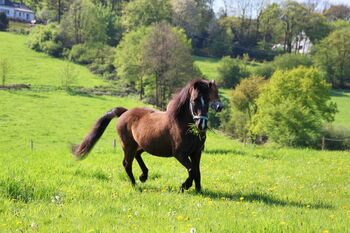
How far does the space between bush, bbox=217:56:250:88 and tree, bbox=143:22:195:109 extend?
21.3 meters

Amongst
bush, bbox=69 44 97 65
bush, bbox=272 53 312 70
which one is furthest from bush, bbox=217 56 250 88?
bush, bbox=69 44 97 65

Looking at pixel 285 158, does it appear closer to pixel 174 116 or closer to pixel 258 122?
pixel 174 116

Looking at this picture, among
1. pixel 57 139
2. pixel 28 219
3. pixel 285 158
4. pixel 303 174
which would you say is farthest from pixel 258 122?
pixel 28 219

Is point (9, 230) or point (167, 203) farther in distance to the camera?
point (167, 203)

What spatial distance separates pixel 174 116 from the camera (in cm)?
936

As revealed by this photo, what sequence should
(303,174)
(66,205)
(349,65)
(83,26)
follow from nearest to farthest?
(66,205)
(303,174)
(349,65)
(83,26)

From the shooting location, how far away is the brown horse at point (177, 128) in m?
8.65

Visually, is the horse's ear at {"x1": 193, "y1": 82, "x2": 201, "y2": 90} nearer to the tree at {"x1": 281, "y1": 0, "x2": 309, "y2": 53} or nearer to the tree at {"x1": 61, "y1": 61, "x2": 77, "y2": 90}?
the tree at {"x1": 61, "y1": 61, "x2": 77, "y2": 90}

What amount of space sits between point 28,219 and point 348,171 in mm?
11406

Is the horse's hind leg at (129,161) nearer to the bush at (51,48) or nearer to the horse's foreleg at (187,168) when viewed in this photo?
the horse's foreleg at (187,168)

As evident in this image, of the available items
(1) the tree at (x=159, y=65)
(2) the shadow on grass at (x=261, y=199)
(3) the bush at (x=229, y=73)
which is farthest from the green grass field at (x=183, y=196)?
(3) the bush at (x=229, y=73)

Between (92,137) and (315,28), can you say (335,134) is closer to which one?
(92,137)

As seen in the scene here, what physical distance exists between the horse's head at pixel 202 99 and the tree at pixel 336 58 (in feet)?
307

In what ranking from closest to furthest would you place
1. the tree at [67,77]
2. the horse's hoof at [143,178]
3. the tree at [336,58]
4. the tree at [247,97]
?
the horse's hoof at [143,178]
the tree at [247,97]
the tree at [67,77]
the tree at [336,58]
